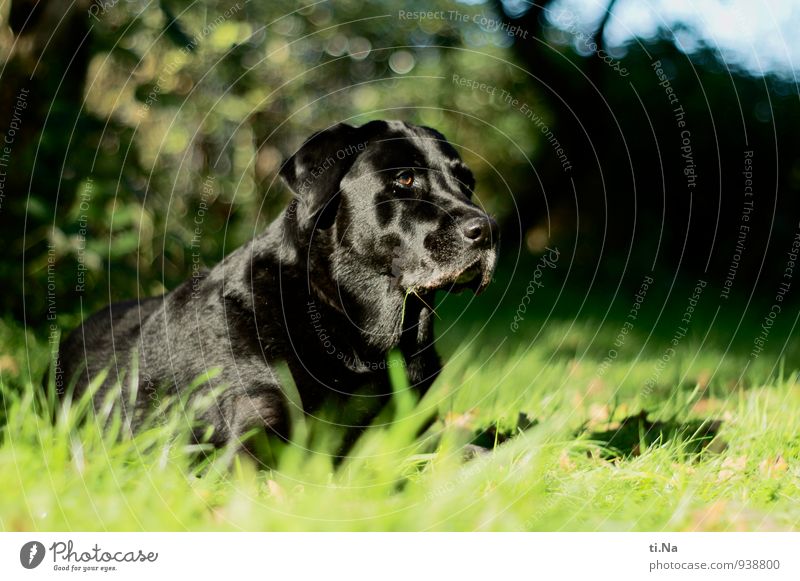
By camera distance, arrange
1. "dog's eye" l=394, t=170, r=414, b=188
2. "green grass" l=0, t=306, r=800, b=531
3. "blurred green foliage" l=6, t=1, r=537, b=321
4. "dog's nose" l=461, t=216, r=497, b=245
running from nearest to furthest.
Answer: "green grass" l=0, t=306, r=800, b=531 → "dog's nose" l=461, t=216, r=497, b=245 → "dog's eye" l=394, t=170, r=414, b=188 → "blurred green foliage" l=6, t=1, r=537, b=321

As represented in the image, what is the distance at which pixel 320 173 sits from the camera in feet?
A: 11.6

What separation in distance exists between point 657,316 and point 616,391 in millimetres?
4205

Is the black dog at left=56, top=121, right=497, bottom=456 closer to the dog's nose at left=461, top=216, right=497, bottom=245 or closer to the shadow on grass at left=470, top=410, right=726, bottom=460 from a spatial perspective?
the dog's nose at left=461, top=216, right=497, bottom=245

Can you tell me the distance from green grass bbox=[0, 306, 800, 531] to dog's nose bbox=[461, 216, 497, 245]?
0.77 meters

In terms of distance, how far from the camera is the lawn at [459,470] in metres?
2.48

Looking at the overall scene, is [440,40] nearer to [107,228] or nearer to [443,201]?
[107,228]

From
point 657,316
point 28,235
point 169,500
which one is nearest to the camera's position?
point 169,500

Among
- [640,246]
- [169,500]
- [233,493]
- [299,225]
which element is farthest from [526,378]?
[640,246]

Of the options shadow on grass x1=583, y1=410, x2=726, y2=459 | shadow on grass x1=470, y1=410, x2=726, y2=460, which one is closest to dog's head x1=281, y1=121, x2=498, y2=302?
shadow on grass x1=470, y1=410, x2=726, y2=460

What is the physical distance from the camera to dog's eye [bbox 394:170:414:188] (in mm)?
3596

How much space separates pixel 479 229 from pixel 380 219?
0.46m

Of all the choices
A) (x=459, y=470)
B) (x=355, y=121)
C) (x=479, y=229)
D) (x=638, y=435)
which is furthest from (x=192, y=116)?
(x=459, y=470)

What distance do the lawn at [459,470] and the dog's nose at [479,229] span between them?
0.78m

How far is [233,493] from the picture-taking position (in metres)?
2.76
